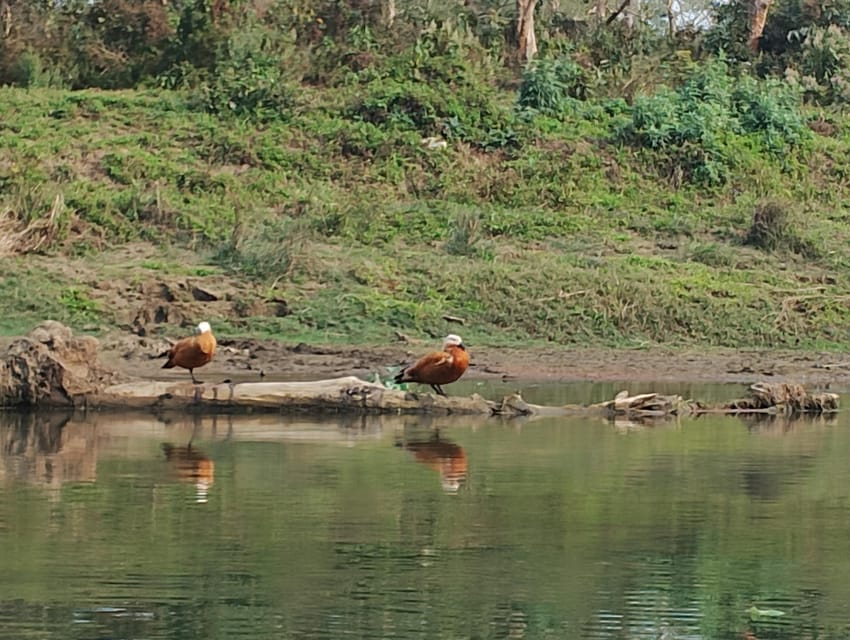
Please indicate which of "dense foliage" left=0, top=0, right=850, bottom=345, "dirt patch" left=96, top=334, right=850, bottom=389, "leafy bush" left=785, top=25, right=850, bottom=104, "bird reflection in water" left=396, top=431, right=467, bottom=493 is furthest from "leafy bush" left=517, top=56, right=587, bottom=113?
"bird reflection in water" left=396, top=431, right=467, bottom=493

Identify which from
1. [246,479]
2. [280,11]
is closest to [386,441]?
[246,479]

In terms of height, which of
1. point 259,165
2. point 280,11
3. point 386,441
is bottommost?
point 386,441

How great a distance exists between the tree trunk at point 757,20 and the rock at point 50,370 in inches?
829

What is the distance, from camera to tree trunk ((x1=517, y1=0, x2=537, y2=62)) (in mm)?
32781

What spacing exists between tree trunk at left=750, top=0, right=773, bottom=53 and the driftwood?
19854 mm

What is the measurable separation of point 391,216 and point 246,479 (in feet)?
44.4

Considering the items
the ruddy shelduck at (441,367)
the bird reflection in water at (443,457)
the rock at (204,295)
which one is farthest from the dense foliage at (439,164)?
the bird reflection in water at (443,457)

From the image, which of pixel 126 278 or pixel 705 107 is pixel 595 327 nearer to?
pixel 126 278

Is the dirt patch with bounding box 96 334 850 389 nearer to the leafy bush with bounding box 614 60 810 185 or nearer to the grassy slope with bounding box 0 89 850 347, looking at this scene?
the grassy slope with bounding box 0 89 850 347

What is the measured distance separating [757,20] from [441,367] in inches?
797

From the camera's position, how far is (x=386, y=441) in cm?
1445

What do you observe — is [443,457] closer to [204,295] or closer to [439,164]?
[204,295]

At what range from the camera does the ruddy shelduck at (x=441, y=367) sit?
624 inches

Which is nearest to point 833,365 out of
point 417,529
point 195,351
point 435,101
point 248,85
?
point 195,351
